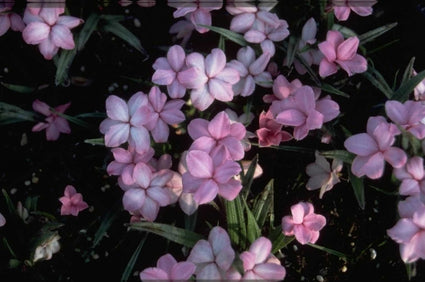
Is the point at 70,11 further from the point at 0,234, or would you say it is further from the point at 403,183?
the point at 403,183

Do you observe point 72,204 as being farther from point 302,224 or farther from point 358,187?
point 358,187

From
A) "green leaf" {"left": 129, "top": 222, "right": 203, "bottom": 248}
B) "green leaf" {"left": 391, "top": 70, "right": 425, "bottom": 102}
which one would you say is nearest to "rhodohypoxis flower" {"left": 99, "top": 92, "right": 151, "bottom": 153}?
"green leaf" {"left": 129, "top": 222, "right": 203, "bottom": 248}

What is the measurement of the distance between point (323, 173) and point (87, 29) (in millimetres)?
626

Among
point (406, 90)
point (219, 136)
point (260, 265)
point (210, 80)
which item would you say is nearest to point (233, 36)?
point (210, 80)

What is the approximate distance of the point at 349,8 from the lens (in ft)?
3.74

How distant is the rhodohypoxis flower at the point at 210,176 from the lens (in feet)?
3.03

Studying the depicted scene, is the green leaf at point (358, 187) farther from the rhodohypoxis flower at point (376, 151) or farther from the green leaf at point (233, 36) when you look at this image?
the green leaf at point (233, 36)

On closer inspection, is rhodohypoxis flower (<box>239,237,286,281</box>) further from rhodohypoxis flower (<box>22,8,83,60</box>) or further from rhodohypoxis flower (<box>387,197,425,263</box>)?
rhodohypoxis flower (<box>22,8,83,60</box>)

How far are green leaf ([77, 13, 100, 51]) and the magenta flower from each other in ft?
0.71

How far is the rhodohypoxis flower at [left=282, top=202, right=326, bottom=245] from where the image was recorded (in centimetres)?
98

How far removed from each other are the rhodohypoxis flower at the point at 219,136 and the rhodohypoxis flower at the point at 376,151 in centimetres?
20

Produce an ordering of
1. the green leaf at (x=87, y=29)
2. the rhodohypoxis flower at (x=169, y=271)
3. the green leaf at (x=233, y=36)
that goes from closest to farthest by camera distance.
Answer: the rhodohypoxis flower at (x=169, y=271)
the green leaf at (x=233, y=36)
the green leaf at (x=87, y=29)

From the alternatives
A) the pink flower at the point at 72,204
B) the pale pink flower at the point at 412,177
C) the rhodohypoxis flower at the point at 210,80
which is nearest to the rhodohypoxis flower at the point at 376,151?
the pale pink flower at the point at 412,177

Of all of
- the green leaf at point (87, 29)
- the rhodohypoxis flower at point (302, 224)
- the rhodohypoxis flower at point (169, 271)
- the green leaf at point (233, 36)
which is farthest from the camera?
the green leaf at point (87, 29)
